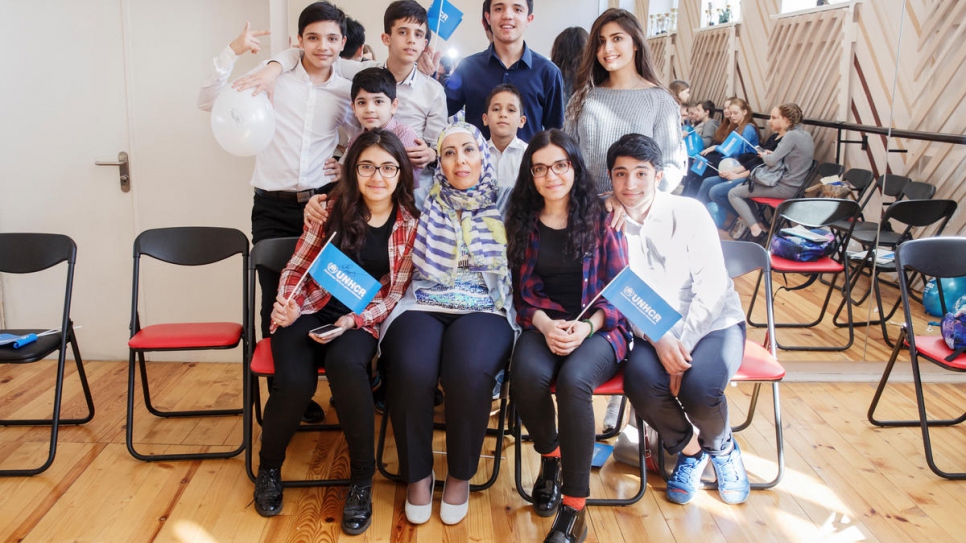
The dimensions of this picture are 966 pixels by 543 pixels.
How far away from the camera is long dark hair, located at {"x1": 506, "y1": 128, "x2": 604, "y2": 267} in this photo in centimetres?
241

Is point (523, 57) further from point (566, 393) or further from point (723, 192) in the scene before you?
point (566, 393)

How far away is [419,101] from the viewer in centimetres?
285

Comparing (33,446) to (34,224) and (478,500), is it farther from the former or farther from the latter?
(478,500)

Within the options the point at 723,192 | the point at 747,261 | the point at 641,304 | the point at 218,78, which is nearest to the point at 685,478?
the point at 641,304

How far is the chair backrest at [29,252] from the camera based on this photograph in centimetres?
290

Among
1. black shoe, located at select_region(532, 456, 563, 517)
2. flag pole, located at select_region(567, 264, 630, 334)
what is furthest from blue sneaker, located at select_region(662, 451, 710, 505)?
flag pole, located at select_region(567, 264, 630, 334)

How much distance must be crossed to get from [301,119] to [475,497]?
5.11 ft

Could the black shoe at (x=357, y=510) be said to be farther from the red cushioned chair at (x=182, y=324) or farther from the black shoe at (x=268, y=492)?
the red cushioned chair at (x=182, y=324)

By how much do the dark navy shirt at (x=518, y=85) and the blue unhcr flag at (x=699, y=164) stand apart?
0.82 metres

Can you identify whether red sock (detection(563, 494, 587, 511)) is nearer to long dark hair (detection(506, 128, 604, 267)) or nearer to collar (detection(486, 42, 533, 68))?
long dark hair (detection(506, 128, 604, 267))

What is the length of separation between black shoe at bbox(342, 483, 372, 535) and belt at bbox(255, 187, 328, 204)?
3.73 feet

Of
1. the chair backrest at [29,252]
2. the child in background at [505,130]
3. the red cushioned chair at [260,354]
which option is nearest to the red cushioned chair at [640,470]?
the red cushioned chair at [260,354]

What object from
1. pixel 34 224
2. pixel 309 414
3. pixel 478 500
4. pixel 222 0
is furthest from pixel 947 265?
pixel 34 224

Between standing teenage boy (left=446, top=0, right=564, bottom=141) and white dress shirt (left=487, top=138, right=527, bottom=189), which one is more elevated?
standing teenage boy (left=446, top=0, right=564, bottom=141)
